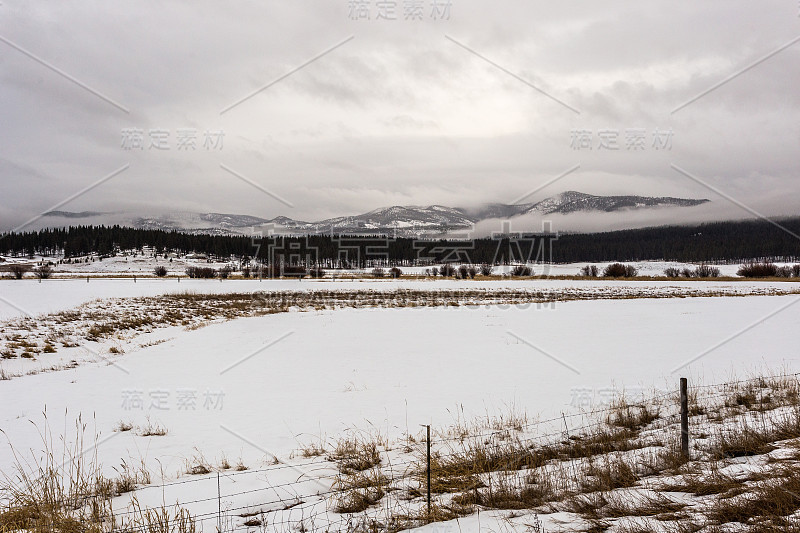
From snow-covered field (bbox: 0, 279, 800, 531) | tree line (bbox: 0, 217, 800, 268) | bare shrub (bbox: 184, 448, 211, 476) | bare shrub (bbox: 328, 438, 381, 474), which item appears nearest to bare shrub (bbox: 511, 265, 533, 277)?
tree line (bbox: 0, 217, 800, 268)

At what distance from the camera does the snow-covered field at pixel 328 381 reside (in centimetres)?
786

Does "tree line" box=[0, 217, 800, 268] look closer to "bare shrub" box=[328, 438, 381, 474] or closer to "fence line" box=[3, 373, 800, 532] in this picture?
"bare shrub" box=[328, 438, 381, 474]

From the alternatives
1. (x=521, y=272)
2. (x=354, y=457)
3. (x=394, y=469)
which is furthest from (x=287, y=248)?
(x=394, y=469)

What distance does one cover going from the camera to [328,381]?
12.8 meters

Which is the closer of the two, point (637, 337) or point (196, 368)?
point (196, 368)

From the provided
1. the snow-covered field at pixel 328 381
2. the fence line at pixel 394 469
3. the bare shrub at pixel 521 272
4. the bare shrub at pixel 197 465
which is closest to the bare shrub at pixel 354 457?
the fence line at pixel 394 469

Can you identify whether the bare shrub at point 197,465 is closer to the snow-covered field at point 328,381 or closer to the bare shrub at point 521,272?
the snow-covered field at point 328,381

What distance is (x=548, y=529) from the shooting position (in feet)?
14.2

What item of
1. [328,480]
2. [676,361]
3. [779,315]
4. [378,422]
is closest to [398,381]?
[378,422]

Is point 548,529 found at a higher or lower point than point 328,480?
higher

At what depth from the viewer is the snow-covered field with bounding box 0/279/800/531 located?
25.8 feet

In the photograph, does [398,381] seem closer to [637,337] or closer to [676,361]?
[676,361]

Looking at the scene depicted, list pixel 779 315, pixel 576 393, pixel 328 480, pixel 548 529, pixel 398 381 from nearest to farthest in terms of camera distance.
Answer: pixel 548 529, pixel 328 480, pixel 576 393, pixel 398 381, pixel 779 315

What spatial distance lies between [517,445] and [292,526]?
4024mm
